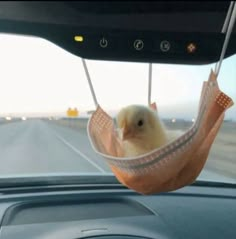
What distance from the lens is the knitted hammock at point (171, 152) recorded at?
4.04 feet

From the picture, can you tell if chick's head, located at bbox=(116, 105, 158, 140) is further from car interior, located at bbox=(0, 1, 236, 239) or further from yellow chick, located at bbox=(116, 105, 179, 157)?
car interior, located at bbox=(0, 1, 236, 239)

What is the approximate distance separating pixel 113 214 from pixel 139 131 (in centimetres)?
203

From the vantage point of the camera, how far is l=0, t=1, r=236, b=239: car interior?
1.45 meters

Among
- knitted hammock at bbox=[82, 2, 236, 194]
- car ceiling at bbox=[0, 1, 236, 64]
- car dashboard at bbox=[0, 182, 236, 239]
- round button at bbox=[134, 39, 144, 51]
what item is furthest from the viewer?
car dashboard at bbox=[0, 182, 236, 239]

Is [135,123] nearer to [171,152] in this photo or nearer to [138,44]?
[171,152]

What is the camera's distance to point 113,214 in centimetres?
324

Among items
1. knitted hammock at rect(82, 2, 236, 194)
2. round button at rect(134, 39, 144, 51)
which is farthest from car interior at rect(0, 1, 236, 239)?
knitted hammock at rect(82, 2, 236, 194)

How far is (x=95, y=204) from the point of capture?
11.1 feet

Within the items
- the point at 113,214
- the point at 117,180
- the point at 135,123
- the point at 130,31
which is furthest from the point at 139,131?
the point at 117,180

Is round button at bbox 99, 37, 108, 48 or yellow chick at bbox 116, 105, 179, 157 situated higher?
round button at bbox 99, 37, 108, 48

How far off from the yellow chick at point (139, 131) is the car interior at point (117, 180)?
26cm

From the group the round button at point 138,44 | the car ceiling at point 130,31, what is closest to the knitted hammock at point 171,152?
the car ceiling at point 130,31

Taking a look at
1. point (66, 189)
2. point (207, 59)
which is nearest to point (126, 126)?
point (207, 59)

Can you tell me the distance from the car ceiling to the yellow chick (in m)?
0.29
